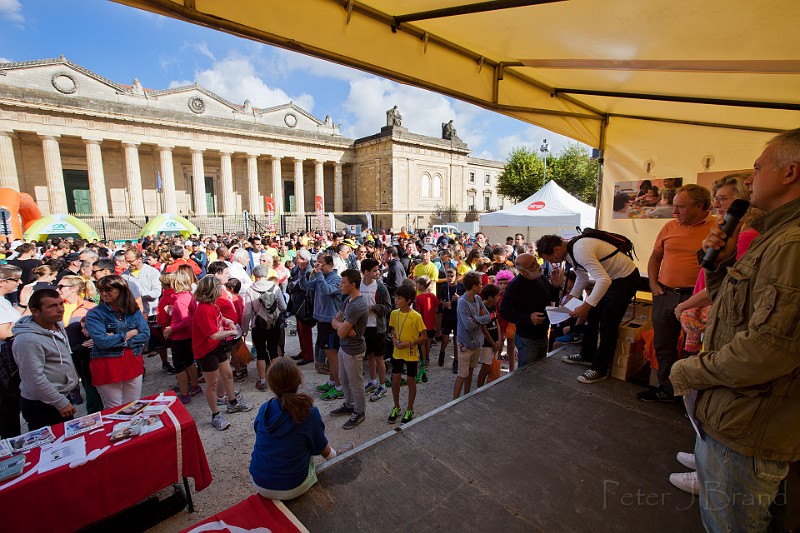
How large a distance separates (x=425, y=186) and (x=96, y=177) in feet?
96.6

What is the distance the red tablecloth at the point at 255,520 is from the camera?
6.91ft

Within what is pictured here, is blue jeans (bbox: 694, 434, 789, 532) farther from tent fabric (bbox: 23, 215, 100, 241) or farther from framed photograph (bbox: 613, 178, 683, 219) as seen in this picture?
tent fabric (bbox: 23, 215, 100, 241)

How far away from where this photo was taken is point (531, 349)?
4.28 meters

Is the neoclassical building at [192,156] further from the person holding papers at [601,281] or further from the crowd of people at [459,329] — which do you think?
the person holding papers at [601,281]

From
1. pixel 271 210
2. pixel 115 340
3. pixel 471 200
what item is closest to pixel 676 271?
pixel 115 340

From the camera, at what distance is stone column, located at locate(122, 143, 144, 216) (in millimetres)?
27609

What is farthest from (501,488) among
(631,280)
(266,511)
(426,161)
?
(426,161)

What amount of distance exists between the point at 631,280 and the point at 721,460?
2306mm

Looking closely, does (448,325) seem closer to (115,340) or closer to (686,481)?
(686,481)

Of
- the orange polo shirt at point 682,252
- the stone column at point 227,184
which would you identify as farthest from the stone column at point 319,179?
the orange polo shirt at point 682,252

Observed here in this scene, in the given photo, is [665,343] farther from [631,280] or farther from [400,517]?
[400,517]

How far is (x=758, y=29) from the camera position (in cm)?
232

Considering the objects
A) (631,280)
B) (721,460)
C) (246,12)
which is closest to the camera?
(721,460)

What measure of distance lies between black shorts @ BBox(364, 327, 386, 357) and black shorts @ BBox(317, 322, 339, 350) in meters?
0.46
